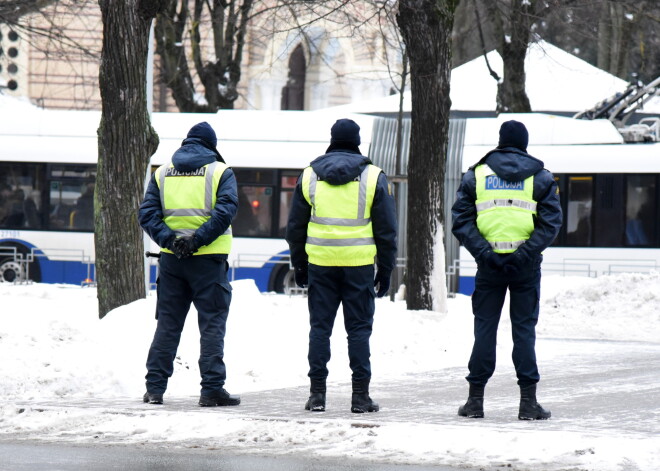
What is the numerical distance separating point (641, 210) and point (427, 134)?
955 centimetres

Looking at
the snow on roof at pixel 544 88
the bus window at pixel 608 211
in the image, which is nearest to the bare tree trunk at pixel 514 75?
the snow on roof at pixel 544 88

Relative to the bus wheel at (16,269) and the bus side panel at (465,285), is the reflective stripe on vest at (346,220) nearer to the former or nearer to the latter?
the bus side panel at (465,285)

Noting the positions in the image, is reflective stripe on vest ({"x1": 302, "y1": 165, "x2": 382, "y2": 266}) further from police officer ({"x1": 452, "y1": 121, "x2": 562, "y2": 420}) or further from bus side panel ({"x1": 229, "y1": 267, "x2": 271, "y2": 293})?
bus side panel ({"x1": 229, "y1": 267, "x2": 271, "y2": 293})

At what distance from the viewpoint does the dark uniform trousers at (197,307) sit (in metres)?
8.25

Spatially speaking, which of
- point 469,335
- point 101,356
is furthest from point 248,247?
point 101,356

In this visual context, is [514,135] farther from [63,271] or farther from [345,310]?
[63,271]

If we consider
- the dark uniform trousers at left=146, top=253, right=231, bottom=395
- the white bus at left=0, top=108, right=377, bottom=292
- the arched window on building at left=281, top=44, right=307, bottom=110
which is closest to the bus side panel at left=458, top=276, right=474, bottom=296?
the white bus at left=0, top=108, right=377, bottom=292

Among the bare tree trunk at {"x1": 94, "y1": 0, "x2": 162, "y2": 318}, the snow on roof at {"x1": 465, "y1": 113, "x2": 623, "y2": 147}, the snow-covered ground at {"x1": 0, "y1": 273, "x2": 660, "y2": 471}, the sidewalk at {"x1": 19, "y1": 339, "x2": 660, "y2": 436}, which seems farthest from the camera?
the snow on roof at {"x1": 465, "y1": 113, "x2": 623, "y2": 147}

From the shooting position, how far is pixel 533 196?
→ 7750 mm

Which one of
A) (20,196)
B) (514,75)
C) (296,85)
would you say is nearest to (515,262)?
(20,196)

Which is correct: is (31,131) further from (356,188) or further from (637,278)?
(356,188)

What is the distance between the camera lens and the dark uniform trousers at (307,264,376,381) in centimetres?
799

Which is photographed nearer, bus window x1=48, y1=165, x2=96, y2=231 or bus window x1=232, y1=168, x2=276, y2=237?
bus window x1=232, y1=168, x2=276, y2=237

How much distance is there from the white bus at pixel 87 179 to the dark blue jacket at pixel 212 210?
1501cm
